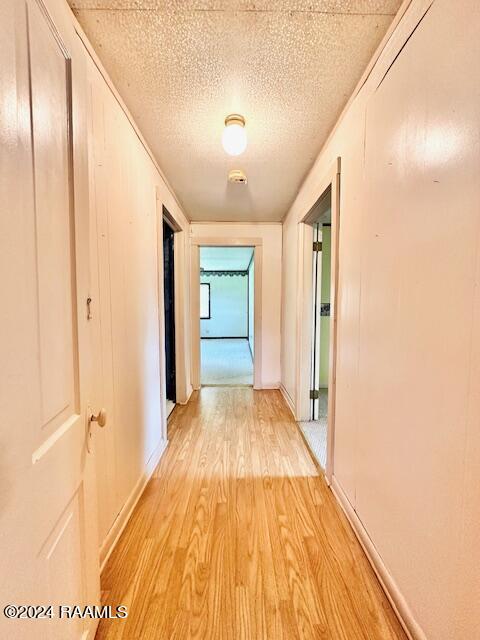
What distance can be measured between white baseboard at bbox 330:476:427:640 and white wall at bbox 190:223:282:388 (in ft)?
7.35

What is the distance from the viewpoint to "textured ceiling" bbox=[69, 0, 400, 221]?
1062 millimetres

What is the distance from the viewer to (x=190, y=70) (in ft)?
4.31

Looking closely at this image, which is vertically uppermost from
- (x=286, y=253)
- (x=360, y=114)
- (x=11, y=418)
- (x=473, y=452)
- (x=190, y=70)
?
(x=190, y=70)

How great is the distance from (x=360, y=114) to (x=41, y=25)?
52.8 inches

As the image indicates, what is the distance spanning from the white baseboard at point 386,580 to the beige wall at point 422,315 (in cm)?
2

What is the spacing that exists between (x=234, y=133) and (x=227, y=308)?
7838 mm

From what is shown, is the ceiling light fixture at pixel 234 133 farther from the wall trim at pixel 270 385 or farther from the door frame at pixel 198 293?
the wall trim at pixel 270 385

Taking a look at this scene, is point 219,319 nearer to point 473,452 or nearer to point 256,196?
point 256,196

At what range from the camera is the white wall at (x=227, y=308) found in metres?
9.32

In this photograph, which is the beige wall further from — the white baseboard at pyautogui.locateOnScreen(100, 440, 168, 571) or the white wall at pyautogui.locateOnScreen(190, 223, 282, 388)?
the white wall at pyautogui.locateOnScreen(190, 223, 282, 388)

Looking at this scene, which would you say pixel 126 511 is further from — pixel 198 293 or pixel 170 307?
pixel 198 293

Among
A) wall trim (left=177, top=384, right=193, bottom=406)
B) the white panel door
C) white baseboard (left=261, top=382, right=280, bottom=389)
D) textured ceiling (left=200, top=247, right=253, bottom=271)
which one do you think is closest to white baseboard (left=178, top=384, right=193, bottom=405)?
wall trim (left=177, top=384, right=193, bottom=406)

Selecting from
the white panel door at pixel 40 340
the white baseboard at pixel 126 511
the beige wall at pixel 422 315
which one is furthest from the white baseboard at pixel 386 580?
the white baseboard at pixel 126 511

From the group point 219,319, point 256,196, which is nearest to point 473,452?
point 256,196
